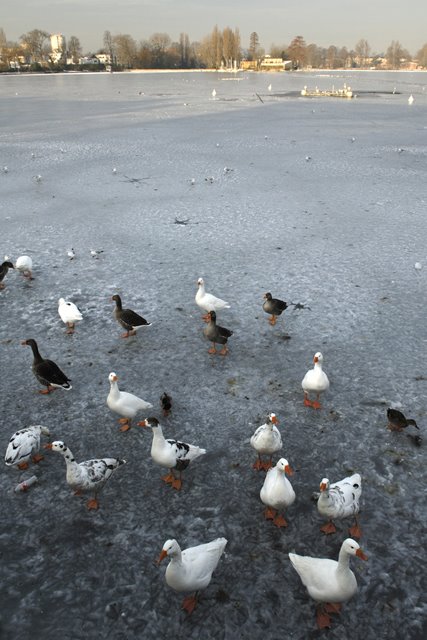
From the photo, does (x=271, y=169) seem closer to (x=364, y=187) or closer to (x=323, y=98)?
(x=364, y=187)

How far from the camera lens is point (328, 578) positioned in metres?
3.83

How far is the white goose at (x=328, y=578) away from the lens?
379cm

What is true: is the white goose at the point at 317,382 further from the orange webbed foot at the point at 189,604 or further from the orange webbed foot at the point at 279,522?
the orange webbed foot at the point at 189,604

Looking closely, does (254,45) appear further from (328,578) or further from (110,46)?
(328,578)

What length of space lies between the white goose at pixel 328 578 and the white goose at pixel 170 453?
5.36ft

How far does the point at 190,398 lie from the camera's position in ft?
21.8

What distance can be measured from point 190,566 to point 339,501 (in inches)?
62.9

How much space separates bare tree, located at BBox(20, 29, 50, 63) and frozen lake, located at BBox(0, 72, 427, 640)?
503 feet

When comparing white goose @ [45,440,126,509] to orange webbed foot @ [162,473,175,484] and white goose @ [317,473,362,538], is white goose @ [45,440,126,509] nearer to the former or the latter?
orange webbed foot @ [162,473,175,484]

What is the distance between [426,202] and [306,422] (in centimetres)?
1260

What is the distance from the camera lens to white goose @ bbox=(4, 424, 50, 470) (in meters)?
5.16

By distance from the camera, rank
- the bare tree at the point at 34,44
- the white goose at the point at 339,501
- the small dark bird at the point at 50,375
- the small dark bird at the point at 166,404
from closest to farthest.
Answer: the white goose at the point at 339,501, the small dark bird at the point at 166,404, the small dark bird at the point at 50,375, the bare tree at the point at 34,44

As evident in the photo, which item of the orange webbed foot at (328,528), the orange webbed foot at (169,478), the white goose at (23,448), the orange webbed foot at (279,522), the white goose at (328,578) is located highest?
the white goose at (23,448)

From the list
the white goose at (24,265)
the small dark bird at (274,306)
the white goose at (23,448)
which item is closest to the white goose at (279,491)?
the white goose at (23,448)
